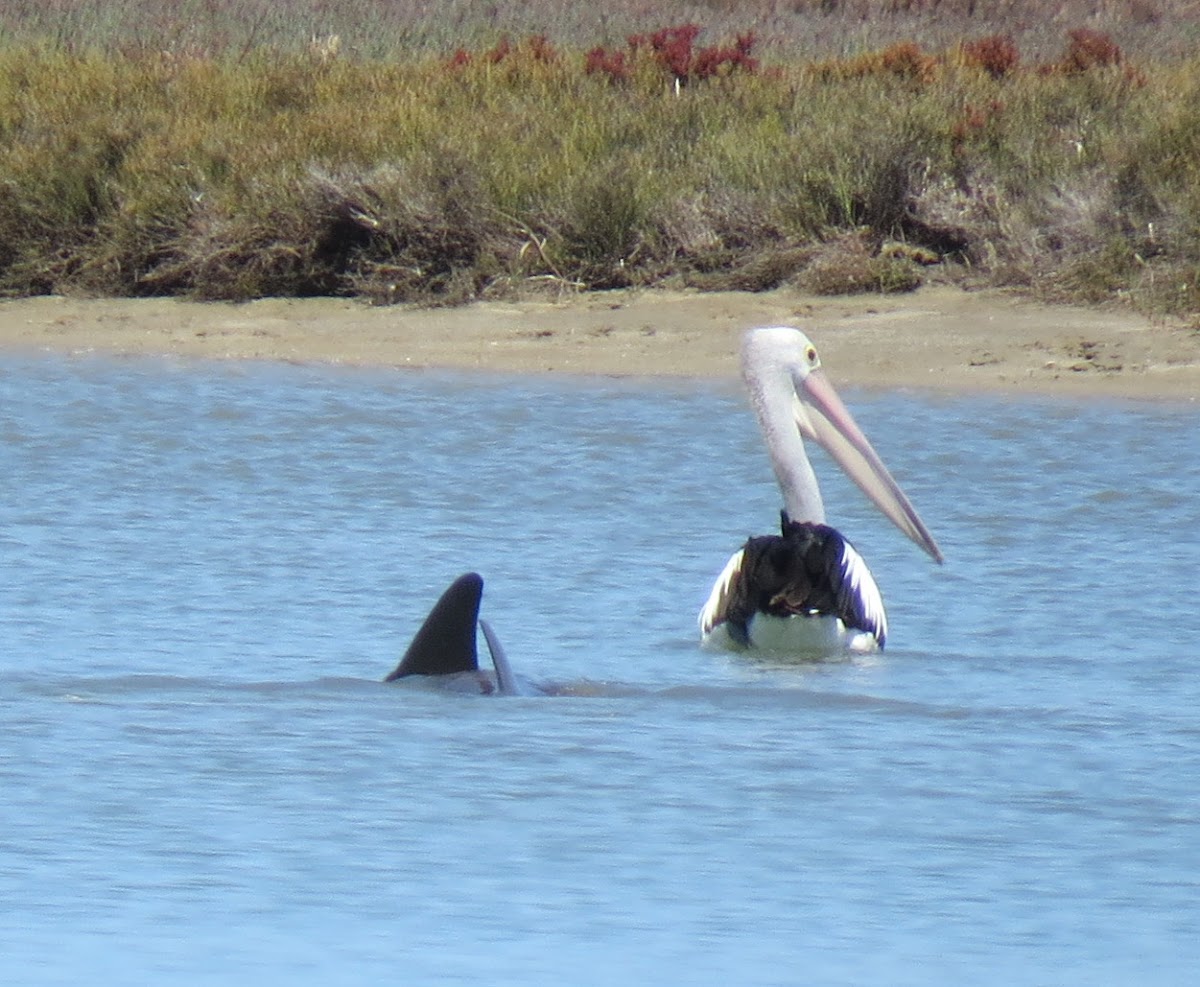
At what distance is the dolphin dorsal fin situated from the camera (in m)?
5.25

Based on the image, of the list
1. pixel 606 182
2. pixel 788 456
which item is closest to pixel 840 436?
pixel 788 456

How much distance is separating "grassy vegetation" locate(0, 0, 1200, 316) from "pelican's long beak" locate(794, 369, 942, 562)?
376 cm

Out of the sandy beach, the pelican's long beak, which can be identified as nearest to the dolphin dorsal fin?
the pelican's long beak

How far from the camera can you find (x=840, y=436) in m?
7.27

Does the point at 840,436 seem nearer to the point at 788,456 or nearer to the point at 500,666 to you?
the point at 788,456

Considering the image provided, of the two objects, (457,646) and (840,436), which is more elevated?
(840,436)

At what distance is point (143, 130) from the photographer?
13.1 meters

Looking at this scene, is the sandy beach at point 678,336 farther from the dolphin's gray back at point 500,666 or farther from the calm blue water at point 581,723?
the dolphin's gray back at point 500,666

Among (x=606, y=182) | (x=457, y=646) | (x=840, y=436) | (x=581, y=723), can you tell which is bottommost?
(x=581, y=723)

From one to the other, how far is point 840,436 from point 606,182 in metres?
4.69

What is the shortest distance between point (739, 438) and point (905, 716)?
399 cm

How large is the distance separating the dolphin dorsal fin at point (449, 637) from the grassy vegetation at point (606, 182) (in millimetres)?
5896

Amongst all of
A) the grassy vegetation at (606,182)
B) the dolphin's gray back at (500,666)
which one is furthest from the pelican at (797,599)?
the grassy vegetation at (606,182)

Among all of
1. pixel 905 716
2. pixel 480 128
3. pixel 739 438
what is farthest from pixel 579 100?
pixel 905 716
